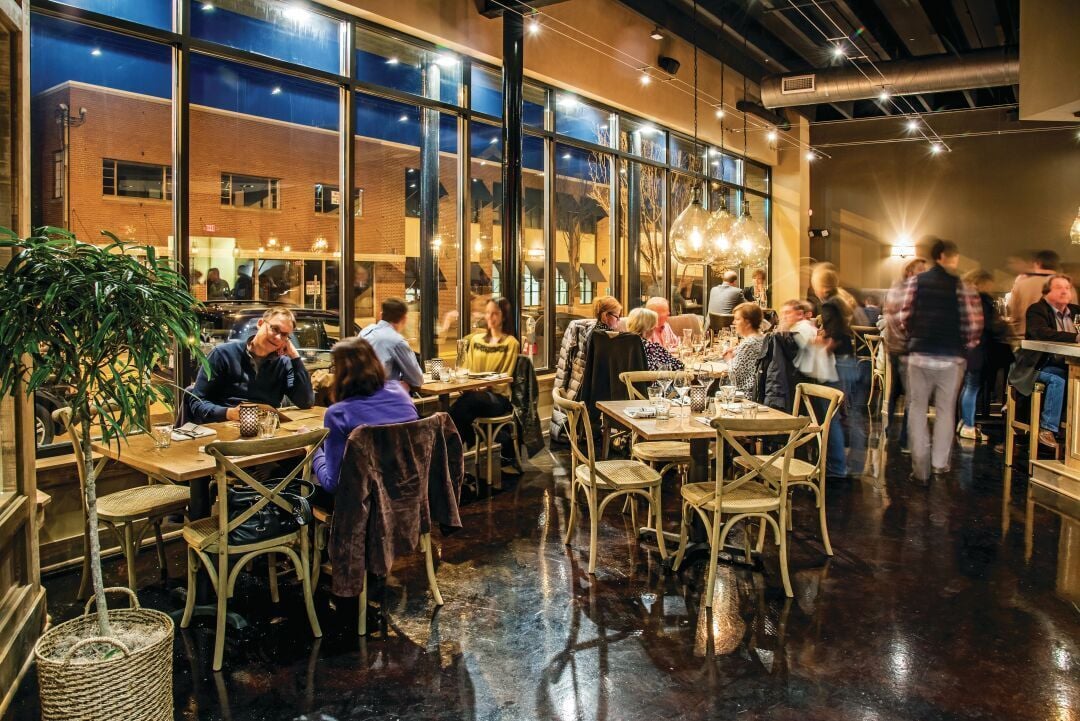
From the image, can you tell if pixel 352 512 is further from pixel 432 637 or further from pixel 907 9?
pixel 907 9

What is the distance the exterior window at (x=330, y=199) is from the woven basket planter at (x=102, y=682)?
3816 millimetres

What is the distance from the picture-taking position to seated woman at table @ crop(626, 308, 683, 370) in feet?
21.1

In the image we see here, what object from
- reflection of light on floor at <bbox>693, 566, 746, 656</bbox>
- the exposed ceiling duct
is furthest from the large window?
reflection of light on floor at <bbox>693, 566, 746, 656</bbox>

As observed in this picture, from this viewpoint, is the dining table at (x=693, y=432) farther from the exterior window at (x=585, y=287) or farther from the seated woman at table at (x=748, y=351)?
the exterior window at (x=585, y=287)

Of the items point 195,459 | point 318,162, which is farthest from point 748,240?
point 195,459

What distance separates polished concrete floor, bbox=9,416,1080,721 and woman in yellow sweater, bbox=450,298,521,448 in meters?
1.28

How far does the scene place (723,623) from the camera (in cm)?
352

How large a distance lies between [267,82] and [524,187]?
9.58 ft

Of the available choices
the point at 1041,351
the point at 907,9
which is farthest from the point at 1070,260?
the point at 1041,351

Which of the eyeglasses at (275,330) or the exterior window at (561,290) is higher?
the exterior window at (561,290)

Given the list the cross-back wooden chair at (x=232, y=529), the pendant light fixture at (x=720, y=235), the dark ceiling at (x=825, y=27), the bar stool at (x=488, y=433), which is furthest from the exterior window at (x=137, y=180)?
the dark ceiling at (x=825, y=27)

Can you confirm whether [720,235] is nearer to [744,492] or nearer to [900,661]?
[744,492]

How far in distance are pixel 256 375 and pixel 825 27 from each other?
342 inches

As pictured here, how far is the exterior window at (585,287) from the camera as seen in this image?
8789mm
